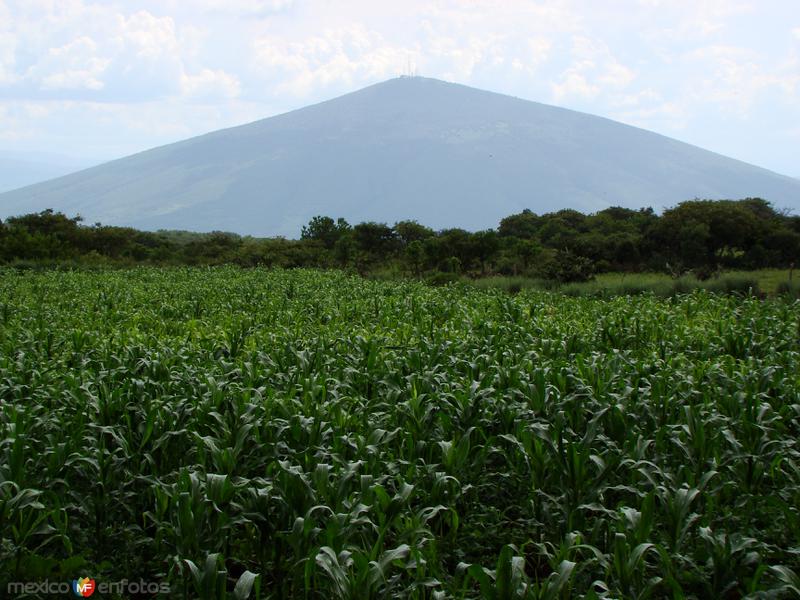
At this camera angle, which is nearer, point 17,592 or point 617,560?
point 617,560

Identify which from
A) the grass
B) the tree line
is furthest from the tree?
the grass

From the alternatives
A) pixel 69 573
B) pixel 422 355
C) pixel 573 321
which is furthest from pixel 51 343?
pixel 573 321

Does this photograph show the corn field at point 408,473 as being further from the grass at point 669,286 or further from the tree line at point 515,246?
the tree line at point 515,246

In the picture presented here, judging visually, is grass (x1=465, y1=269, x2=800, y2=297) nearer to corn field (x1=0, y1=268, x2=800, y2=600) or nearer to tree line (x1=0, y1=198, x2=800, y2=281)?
tree line (x1=0, y1=198, x2=800, y2=281)

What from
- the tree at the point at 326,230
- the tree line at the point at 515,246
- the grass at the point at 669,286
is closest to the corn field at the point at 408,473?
the grass at the point at 669,286

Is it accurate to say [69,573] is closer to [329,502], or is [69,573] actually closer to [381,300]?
[329,502]

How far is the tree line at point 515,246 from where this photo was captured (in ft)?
83.9

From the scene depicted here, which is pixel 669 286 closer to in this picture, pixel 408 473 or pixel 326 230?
pixel 408 473

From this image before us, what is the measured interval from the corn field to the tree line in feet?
53.5

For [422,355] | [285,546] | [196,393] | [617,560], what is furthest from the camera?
[422,355]

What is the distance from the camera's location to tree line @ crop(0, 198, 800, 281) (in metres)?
25.6

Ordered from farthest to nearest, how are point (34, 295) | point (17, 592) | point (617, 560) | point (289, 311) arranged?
point (34, 295) < point (289, 311) < point (17, 592) < point (617, 560)

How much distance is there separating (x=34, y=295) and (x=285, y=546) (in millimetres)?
16844

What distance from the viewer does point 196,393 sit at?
6.74 metres
